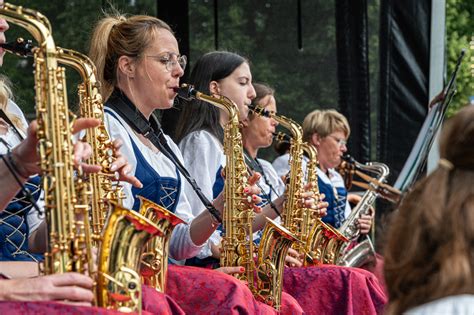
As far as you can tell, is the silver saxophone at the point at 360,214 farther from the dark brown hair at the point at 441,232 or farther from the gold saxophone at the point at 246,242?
the dark brown hair at the point at 441,232

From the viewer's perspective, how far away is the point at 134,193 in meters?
Result: 4.04

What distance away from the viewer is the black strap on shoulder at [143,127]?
4180 millimetres

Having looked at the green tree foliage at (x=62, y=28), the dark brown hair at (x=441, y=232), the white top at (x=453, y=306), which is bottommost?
the white top at (x=453, y=306)

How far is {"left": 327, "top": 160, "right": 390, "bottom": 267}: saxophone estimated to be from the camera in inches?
263

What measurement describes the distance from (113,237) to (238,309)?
1.03m

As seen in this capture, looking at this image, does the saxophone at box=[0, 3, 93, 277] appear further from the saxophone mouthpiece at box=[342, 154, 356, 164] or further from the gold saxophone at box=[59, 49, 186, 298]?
the saxophone mouthpiece at box=[342, 154, 356, 164]

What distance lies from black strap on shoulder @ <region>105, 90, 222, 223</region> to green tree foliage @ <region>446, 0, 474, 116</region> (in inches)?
499

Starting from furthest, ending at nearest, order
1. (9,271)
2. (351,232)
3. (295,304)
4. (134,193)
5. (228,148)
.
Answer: (351,232) → (228,148) → (295,304) → (134,193) → (9,271)

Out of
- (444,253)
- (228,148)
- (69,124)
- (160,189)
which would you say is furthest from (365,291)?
(444,253)

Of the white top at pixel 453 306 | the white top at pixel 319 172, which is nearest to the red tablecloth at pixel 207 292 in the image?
the white top at pixel 453 306

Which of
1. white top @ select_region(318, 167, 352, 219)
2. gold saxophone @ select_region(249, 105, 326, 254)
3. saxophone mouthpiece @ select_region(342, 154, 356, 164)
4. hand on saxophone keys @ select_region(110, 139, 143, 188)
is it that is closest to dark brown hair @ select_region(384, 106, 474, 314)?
hand on saxophone keys @ select_region(110, 139, 143, 188)

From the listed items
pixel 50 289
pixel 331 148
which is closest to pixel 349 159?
pixel 331 148

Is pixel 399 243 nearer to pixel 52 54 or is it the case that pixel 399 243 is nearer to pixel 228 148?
pixel 52 54

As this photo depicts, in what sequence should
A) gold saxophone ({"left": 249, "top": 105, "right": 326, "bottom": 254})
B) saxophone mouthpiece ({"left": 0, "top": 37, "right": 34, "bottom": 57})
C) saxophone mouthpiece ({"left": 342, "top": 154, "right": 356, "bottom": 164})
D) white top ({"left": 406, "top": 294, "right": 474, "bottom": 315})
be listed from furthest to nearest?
saxophone mouthpiece ({"left": 342, "top": 154, "right": 356, "bottom": 164})
gold saxophone ({"left": 249, "top": 105, "right": 326, "bottom": 254})
saxophone mouthpiece ({"left": 0, "top": 37, "right": 34, "bottom": 57})
white top ({"left": 406, "top": 294, "right": 474, "bottom": 315})
